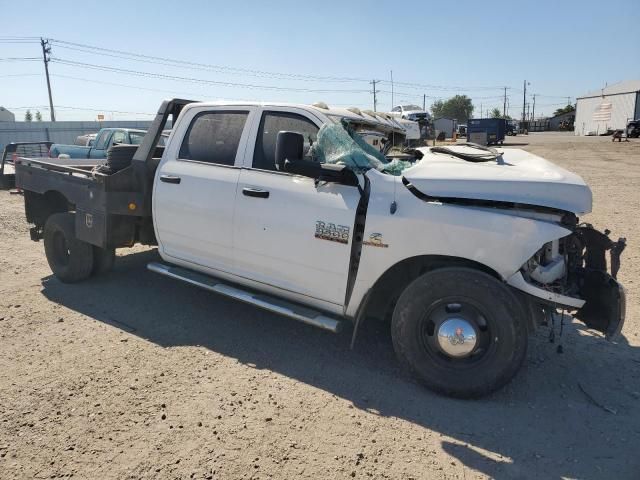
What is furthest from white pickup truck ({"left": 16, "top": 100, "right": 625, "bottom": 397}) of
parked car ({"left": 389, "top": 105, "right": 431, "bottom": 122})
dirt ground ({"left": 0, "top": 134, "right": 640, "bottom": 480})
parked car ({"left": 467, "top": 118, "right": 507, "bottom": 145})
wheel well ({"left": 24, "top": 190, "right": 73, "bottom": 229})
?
parked car ({"left": 467, "top": 118, "right": 507, "bottom": 145})

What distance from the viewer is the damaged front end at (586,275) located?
3355mm

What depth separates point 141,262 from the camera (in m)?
6.54

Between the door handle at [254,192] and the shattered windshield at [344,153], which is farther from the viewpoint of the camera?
the door handle at [254,192]

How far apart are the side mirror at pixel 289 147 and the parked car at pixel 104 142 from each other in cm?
983

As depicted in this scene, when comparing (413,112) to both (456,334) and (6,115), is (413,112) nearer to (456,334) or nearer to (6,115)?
(456,334)

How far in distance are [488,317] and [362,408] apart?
104 cm

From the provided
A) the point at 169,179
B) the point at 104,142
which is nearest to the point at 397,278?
the point at 169,179

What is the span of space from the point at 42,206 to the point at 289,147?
4.19 metres

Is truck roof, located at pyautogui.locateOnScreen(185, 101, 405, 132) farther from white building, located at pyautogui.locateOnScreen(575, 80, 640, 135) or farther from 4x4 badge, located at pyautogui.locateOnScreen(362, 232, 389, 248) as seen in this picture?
white building, located at pyautogui.locateOnScreen(575, 80, 640, 135)

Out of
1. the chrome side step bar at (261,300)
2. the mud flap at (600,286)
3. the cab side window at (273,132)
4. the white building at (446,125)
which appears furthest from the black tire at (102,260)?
the white building at (446,125)

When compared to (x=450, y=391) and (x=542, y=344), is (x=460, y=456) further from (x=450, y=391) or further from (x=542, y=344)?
(x=542, y=344)

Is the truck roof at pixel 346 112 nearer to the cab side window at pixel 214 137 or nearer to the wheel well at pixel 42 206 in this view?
the cab side window at pixel 214 137

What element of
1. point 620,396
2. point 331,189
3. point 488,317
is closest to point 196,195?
point 331,189

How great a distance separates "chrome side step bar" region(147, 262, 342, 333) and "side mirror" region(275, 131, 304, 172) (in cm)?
116
